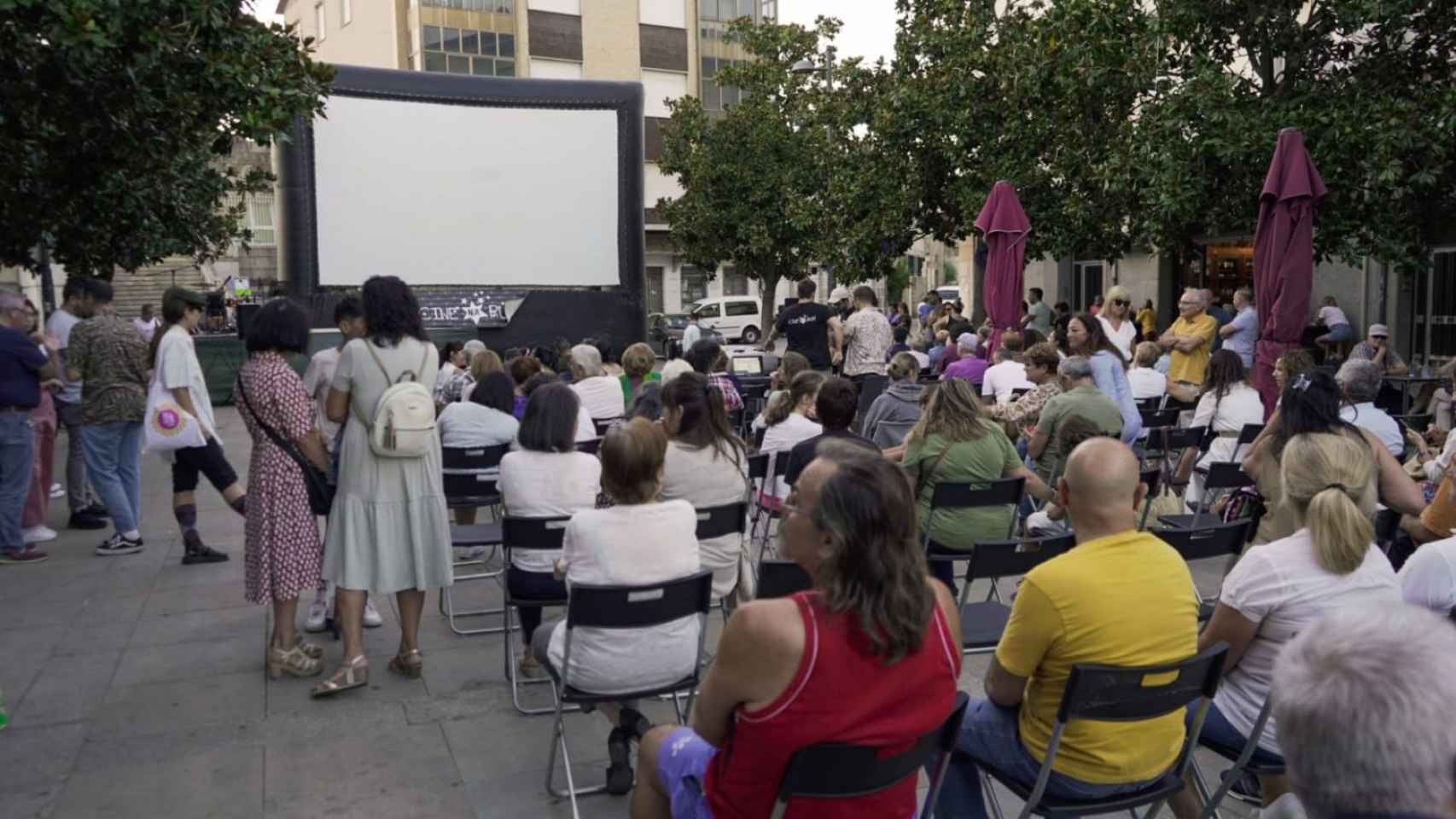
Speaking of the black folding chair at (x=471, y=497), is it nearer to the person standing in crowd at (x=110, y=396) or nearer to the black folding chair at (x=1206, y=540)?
the person standing in crowd at (x=110, y=396)

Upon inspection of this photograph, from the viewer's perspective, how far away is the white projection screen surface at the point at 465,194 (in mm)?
14352

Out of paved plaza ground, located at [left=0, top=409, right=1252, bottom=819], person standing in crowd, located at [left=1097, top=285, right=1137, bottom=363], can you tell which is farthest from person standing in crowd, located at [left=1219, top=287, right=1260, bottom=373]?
paved plaza ground, located at [left=0, top=409, right=1252, bottom=819]

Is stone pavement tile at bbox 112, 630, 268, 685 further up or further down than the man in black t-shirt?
further down

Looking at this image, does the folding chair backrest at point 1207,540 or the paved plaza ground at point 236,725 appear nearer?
the paved plaza ground at point 236,725

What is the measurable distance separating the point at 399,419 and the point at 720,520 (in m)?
1.35

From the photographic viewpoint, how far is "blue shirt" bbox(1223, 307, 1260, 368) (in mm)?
10609

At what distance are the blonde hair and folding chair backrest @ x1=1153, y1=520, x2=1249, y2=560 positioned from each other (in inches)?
26.2

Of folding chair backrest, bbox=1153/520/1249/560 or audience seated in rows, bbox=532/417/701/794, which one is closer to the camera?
audience seated in rows, bbox=532/417/701/794

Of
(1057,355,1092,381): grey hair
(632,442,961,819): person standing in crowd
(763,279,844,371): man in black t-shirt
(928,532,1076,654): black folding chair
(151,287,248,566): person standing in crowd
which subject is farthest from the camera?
(763,279,844,371): man in black t-shirt

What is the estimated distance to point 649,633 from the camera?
3523 mm

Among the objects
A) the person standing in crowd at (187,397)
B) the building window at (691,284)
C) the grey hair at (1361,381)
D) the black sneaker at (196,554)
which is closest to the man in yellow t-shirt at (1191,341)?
the grey hair at (1361,381)

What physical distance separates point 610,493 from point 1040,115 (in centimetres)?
1339

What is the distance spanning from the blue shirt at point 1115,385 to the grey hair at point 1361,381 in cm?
148

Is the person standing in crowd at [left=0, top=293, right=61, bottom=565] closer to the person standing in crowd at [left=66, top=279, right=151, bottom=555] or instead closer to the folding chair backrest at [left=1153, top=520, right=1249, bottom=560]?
the person standing in crowd at [left=66, top=279, right=151, bottom=555]
